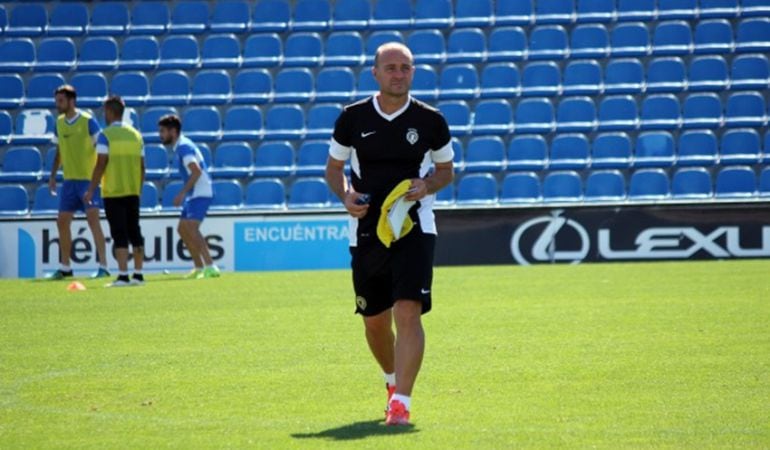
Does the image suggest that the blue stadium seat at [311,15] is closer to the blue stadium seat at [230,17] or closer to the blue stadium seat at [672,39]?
the blue stadium seat at [230,17]

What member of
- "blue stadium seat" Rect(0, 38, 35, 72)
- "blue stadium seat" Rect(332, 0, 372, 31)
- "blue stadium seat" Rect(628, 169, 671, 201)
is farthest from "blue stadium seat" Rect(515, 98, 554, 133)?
"blue stadium seat" Rect(0, 38, 35, 72)

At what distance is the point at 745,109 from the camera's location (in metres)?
25.3

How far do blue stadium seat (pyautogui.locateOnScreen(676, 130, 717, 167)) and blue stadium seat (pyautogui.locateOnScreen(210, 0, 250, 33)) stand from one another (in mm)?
8341

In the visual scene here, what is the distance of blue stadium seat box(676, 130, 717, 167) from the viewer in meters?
24.9

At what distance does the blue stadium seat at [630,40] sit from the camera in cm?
2605

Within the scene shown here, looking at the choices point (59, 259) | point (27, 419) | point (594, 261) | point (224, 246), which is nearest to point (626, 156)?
point (594, 261)

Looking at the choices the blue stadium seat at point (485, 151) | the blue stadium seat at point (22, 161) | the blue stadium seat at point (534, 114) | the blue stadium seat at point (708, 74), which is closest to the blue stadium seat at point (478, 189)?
the blue stadium seat at point (485, 151)

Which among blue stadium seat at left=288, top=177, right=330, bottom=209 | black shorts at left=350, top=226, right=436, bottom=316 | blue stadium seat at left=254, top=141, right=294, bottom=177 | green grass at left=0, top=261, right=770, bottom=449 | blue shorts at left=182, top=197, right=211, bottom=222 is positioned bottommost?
green grass at left=0, top=261, right=770, bottom=449

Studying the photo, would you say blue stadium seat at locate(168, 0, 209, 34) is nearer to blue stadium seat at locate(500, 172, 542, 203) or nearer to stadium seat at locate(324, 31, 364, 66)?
stadium seat at locate(324, 31, 364, 66)

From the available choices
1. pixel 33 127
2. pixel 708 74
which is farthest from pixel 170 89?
pixel 708 74

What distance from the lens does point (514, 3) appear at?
2712 centimetres

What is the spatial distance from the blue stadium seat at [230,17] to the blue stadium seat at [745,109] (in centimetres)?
894

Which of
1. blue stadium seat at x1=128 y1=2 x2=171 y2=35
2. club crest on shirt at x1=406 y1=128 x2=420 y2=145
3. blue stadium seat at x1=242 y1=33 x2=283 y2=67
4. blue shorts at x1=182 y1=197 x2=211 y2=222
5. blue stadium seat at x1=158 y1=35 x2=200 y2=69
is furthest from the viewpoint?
blue stadium seat at x1=128 y1=2 x2=171 y2=35

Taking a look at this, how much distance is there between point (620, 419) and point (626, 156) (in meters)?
17.8
